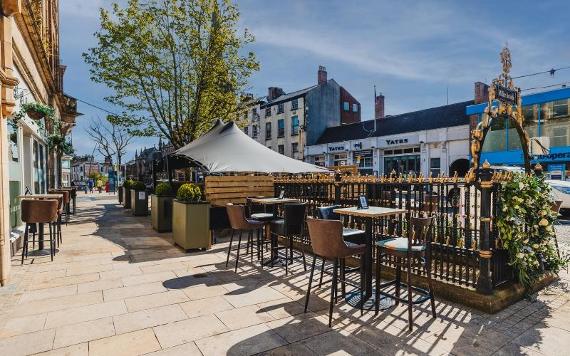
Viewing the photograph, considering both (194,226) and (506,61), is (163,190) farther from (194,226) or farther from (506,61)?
(506,61)

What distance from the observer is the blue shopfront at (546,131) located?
21.4 metres

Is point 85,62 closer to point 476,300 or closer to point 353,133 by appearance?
point 476,300

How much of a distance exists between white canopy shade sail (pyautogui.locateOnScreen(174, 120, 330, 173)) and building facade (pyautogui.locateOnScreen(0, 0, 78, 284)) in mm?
3391

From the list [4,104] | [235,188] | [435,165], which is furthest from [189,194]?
[435,165]

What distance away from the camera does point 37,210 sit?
5969 mm

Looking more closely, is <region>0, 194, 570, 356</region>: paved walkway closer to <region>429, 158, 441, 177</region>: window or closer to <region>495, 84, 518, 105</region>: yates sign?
<region>495, 84, 518, 105</region>: yates sign

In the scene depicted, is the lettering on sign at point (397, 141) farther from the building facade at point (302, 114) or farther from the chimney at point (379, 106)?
the building facade at point (302, 114)

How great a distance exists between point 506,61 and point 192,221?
6.63 metres

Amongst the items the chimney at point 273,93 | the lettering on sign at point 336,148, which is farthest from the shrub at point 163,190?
the chimney at point 273,93

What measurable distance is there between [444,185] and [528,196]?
1087 millimetres

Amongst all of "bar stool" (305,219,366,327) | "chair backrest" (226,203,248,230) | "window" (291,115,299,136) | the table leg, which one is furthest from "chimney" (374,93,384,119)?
"bar stool" (305,219,366,327)

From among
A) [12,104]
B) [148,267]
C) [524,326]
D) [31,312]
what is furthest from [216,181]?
[524,326]

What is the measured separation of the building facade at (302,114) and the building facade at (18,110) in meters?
26.9

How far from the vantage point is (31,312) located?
3889mm
